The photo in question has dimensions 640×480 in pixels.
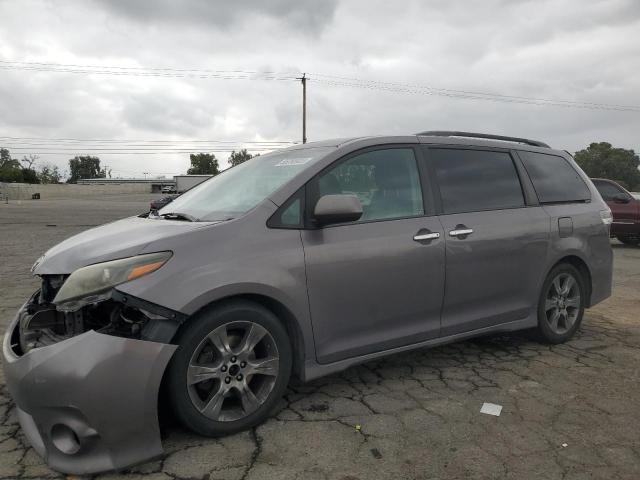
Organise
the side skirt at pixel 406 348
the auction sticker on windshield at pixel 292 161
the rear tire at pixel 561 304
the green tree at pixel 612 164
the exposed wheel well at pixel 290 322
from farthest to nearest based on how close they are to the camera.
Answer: the green tree at pixel 612 164
the rear tire at pixel 561 304
the auction sticker on windshield at pixel 292 161
the side skirt at pixel 406 348
the exposed wheel well at pixel 290 322

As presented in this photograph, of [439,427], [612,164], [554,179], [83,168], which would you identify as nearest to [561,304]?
[554,179]

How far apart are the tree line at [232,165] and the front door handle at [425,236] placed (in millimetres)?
1618

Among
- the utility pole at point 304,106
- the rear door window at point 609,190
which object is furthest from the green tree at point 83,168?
the rear door window at point 609,190

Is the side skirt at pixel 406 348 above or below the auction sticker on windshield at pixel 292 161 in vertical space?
below

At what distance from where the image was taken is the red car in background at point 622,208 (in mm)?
12375

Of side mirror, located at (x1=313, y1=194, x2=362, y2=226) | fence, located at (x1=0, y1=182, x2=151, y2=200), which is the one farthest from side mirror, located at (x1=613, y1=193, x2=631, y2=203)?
fence, located at (x1=0, y1=182, x2=151, y2=200)

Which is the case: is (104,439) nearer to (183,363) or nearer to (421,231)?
(183,363)

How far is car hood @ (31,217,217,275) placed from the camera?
2621 mm

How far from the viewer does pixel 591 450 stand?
2668mm

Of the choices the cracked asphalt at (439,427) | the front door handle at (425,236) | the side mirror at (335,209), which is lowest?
the cracked asphalt at (439,427)

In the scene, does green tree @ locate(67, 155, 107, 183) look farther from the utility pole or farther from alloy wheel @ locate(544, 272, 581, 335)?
alloy wheel @ locate(544, 272, 581, 335)

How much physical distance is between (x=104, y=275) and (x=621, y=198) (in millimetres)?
13131

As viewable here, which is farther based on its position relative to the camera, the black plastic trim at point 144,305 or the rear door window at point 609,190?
the rear door window at point 609,190

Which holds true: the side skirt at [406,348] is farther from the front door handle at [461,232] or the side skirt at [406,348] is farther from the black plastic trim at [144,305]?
the black plastic trim at [144,305]
